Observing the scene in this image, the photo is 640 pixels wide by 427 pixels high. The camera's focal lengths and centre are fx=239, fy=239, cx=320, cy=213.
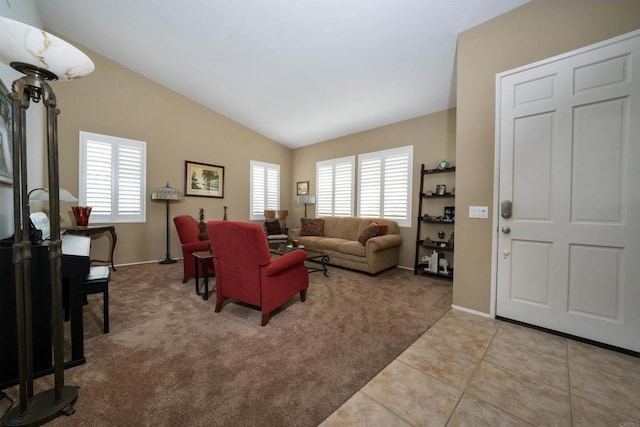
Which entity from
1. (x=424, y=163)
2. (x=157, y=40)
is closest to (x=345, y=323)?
(x=424, y=163)

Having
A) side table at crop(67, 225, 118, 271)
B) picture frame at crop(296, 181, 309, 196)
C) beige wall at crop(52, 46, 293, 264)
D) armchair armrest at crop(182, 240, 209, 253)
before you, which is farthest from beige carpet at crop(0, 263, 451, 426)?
picture frame at crop(296, 181, 309, 196)

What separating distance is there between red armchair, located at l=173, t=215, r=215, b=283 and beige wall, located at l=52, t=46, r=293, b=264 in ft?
4.57

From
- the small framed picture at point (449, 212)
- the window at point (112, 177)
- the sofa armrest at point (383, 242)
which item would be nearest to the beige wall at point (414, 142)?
the sofa armrest at point (383, 242)

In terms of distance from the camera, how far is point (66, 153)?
12.6ft

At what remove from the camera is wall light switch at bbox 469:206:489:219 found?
7.89ft

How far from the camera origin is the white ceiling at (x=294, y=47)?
8.23 feet

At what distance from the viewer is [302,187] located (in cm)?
655

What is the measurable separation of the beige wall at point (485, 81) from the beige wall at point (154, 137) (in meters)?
4.44

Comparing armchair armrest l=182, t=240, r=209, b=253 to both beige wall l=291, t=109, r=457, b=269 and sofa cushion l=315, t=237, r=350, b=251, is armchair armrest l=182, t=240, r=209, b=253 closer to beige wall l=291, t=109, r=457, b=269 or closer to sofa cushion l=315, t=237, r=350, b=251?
sofa cushion l=315, t=237, r=350, b=251

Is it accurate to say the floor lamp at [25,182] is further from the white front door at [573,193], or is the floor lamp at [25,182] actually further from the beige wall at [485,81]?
the white front door at [573,193]

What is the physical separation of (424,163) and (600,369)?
3.36 metres

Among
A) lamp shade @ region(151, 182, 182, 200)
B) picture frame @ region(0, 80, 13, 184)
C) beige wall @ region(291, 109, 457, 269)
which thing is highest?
beige wall @ region(291, 109, 457, 269)

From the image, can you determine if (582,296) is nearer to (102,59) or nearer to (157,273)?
(157,273)

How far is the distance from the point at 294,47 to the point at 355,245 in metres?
3.08
